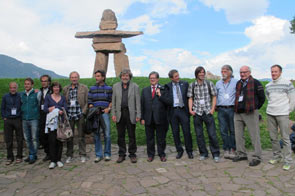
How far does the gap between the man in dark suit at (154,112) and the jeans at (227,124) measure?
1150 millimetres

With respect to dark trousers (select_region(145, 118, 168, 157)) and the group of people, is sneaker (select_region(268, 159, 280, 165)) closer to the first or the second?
the group of people

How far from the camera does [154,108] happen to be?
4.93 metres

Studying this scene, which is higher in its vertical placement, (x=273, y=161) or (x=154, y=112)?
(x=154, y=112)

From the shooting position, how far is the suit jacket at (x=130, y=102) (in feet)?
16.2

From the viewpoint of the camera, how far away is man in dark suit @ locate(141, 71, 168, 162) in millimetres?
4930

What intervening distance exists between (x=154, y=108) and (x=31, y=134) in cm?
275

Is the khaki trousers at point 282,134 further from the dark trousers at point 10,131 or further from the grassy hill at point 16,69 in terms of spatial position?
the grassy hill at point 16,69

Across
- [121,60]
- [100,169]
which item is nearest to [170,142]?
[100,169]

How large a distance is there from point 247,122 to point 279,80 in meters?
0.97

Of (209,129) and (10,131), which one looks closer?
(209,129)

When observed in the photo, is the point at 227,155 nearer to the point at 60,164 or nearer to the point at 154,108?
the point at 154,108

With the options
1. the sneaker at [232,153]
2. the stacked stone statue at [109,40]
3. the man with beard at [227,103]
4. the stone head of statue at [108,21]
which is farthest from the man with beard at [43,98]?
the stone head of statue at [108,21]

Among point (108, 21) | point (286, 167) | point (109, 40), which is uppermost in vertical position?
point (108, 21)

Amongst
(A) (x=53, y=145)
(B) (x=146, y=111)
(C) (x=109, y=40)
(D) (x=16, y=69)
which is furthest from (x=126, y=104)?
(D) (x=16, y=69)
